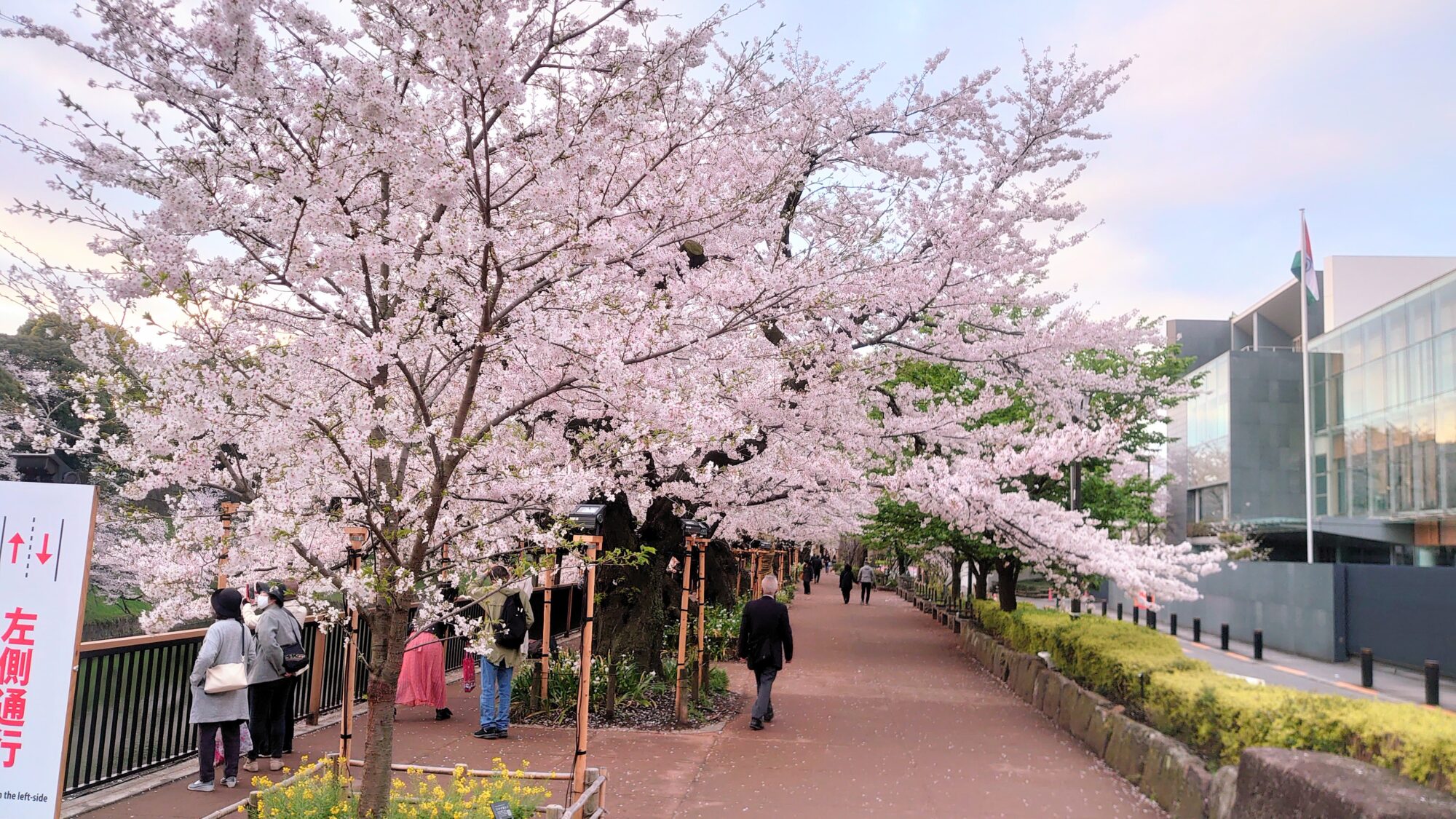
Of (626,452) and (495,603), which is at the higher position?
(626,452)

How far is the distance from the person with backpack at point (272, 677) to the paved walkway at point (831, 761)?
723mm

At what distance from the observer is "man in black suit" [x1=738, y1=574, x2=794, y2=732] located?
435 inches

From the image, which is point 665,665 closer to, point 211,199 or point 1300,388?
point 211,199

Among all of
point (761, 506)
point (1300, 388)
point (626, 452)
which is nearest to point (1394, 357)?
point (1300, 388)

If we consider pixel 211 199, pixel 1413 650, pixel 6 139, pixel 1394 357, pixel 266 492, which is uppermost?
pixel 1394 357

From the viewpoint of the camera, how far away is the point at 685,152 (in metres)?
8.15

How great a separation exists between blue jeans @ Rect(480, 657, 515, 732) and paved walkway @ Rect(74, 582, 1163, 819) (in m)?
0.21

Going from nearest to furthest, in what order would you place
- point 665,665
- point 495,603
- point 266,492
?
point 266,492, point 495,603, point 665,665

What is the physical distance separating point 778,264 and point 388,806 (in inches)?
268

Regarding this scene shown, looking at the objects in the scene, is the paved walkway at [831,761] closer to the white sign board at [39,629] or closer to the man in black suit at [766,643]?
the man in black suit at [766,643]

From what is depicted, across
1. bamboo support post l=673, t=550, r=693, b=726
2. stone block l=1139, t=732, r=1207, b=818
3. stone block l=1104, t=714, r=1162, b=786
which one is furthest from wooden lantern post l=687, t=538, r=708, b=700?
stone block l=1139, t=732, r=1207, b=818

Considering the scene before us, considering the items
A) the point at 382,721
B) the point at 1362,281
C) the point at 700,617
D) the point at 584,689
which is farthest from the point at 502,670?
the point at 1362,281

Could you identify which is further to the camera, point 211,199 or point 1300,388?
point 1300,388

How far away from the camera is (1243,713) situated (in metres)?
6.99
